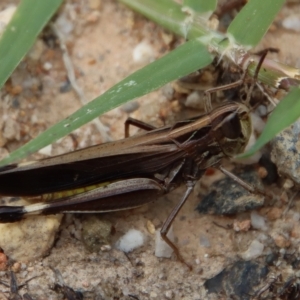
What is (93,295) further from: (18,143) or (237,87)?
(237,87)

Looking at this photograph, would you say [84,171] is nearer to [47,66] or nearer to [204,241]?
[204,241]

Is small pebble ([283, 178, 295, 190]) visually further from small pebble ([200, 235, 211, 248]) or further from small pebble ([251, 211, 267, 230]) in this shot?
small pebble ([200, 235, 211, 248])

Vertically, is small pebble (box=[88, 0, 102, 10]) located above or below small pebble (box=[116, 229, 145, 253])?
above

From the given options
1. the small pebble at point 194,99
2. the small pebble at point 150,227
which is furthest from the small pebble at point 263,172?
the small pebble at point 150,227

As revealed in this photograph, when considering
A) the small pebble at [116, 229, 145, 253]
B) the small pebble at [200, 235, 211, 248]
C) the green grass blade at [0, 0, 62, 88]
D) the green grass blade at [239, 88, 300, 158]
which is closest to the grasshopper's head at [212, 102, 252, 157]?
the green grass blade at [239, 88, 300, 158]

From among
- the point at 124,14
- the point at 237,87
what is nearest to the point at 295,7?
the point at 237,87

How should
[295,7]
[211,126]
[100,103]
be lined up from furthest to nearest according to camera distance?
[295,7] < [211,126] < [100,103]
